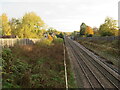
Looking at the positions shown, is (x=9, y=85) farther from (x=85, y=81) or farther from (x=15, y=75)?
(x=85, y=81)

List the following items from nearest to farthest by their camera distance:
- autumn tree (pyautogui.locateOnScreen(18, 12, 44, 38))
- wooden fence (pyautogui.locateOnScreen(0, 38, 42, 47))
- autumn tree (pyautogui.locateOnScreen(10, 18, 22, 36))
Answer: wooden fence (pyautogui.locateOnScreen(0, 38, 42, 47)) → autumn tree (pyautogui.locateOnScreen(10, 18, 22, 36)) → autumn tree (pyautogui.locateOnScreen(18, 12, 44, 38))

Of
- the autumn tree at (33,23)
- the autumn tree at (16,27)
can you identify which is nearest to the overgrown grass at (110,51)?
the autumn tree at (33,23)

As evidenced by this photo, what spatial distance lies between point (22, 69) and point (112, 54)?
825 inches

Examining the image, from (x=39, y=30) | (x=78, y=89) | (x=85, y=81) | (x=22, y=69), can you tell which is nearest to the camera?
(x=78, y=89)

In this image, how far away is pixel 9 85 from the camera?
9.27 metres

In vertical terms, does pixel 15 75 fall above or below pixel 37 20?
below

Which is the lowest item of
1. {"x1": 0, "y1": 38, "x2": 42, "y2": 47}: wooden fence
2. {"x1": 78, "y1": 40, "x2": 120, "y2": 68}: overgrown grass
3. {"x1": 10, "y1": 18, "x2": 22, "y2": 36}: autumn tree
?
{"x1": 78, "y1": 40, "x2": 120, "y2": 68}: overgrown grass

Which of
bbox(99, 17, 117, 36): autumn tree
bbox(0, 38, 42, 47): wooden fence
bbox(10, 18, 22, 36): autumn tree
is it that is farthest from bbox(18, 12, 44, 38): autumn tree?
bbox(99, 17, 117, 36): autumn tree

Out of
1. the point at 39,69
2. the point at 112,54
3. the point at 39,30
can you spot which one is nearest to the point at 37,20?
the point at 39,30

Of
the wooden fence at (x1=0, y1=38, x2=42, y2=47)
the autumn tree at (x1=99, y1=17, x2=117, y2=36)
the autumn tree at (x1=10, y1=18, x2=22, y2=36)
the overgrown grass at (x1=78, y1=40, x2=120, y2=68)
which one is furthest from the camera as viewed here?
the autumn tree at (x1=99, y1=17, x2=117, y2=36)

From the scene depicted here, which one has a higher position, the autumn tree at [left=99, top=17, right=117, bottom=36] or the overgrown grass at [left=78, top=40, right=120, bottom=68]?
the autumn tree at [left=99, top=17, right=117, bottom=36]

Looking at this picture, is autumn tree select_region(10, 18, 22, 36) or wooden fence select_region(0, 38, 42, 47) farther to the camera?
autumn tree select_region(10, 18, 22, 36)

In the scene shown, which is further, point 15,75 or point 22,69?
point 22,69

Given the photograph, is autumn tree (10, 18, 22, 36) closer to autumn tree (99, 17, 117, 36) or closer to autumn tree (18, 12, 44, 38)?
autumn tree (18, 12, 44, 38)
